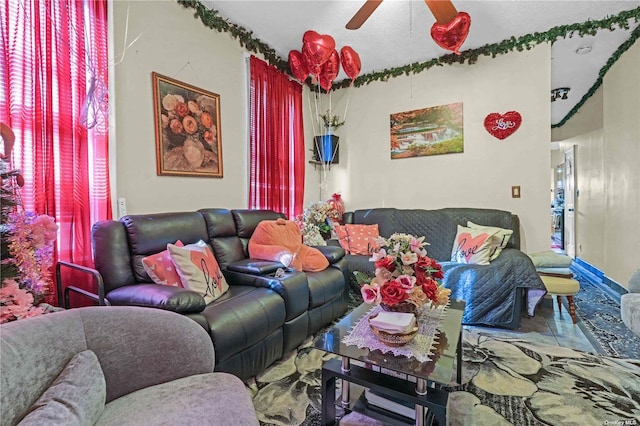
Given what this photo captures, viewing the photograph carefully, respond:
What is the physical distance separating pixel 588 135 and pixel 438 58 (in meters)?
3.01

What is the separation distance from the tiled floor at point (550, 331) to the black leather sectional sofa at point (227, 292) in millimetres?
1511

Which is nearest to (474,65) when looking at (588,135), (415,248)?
(588,135)

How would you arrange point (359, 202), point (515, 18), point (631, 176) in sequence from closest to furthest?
point (515, 18) → point (631, 176) → point (359, 202)

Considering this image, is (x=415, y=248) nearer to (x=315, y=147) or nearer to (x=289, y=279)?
(x=289, y=279)

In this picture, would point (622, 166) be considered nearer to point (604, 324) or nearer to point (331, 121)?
point (604, 324)

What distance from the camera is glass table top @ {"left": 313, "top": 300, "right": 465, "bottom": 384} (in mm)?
1216

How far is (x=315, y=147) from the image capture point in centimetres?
447

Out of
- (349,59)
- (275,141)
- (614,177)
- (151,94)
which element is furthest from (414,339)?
(614,177)

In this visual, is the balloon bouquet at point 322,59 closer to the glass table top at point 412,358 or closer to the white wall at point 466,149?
the white wall at point 466,149

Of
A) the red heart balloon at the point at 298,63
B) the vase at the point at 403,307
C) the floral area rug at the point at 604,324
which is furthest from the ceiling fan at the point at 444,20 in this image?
the floral area rug at the point at 604,324

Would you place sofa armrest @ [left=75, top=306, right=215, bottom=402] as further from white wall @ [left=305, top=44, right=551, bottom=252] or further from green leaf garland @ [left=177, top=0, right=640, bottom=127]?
white wall @ [left=305, top=44, right=551, bottom=252]

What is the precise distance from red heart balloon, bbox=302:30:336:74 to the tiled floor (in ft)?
9.01

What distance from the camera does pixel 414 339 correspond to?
145 centimetres

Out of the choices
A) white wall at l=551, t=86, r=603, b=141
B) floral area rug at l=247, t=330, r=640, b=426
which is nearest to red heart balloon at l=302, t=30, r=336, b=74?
floral area rug at l=247, t=330, r=640, b=426
